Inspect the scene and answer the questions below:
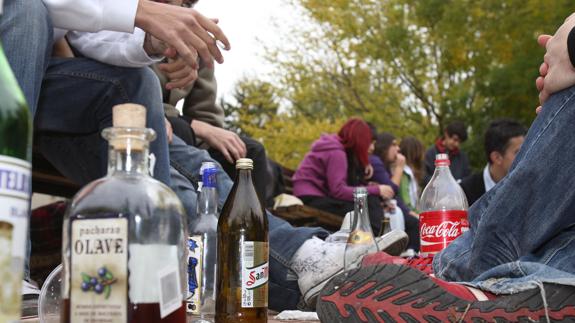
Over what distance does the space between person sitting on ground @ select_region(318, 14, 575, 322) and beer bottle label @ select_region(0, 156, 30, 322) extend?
973 millimetres

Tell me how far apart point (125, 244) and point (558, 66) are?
53.3 inches

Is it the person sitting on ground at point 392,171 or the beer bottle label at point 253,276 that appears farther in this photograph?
the person sitting on ground at point 392,171

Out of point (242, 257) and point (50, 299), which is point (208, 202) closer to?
point (242, 257)

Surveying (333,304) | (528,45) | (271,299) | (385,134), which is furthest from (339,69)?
(333,304)

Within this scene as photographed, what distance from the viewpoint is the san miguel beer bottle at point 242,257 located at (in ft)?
7.12

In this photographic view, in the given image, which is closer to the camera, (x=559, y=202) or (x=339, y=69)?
(x=559, y=202)

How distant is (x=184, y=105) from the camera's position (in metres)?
4.24

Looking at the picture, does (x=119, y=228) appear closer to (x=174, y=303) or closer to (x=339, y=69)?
(x=174, y=303)

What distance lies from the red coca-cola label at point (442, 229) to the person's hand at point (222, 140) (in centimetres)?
115

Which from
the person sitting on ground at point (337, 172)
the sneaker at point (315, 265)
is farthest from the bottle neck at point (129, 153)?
the person sitting on ground at point (337, 172)

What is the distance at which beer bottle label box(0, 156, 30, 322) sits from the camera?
3.09ft

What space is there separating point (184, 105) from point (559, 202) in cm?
260

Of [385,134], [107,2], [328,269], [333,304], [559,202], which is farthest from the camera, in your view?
[385,134]

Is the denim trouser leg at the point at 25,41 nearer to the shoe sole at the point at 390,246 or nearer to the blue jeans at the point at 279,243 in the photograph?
the blue jeans at the point at 279,243
